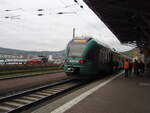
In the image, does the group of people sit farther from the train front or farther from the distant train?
the train front

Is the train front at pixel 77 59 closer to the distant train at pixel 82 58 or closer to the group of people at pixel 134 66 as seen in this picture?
the distant train at pixel 82 58

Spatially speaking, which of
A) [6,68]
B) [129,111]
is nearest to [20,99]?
[129,111]

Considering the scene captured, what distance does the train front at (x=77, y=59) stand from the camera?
13.8 m

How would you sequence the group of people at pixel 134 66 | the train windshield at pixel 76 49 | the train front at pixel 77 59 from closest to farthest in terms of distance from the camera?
the train front at pixel 77 59 → the train windshield at pixel 76 49 → the group of people at pixel 134 66

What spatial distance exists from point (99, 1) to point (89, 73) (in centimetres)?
601

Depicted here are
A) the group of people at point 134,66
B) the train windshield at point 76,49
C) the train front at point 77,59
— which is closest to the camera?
the train front at point 77,59

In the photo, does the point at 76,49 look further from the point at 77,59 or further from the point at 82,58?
the point at 82,58

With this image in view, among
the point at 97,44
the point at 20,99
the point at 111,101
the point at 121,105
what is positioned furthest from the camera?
the point at 97,44

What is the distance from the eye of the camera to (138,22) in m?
21.7

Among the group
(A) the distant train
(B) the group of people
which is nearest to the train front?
(A) the distant train

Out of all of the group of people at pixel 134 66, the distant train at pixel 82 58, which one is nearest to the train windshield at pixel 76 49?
the distant train at pixel 82 58

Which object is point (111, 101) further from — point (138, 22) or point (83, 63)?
point (138, 22)

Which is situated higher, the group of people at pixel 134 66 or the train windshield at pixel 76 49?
the train windshield at pixel 76 49

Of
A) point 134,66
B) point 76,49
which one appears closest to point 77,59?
point 76,49
